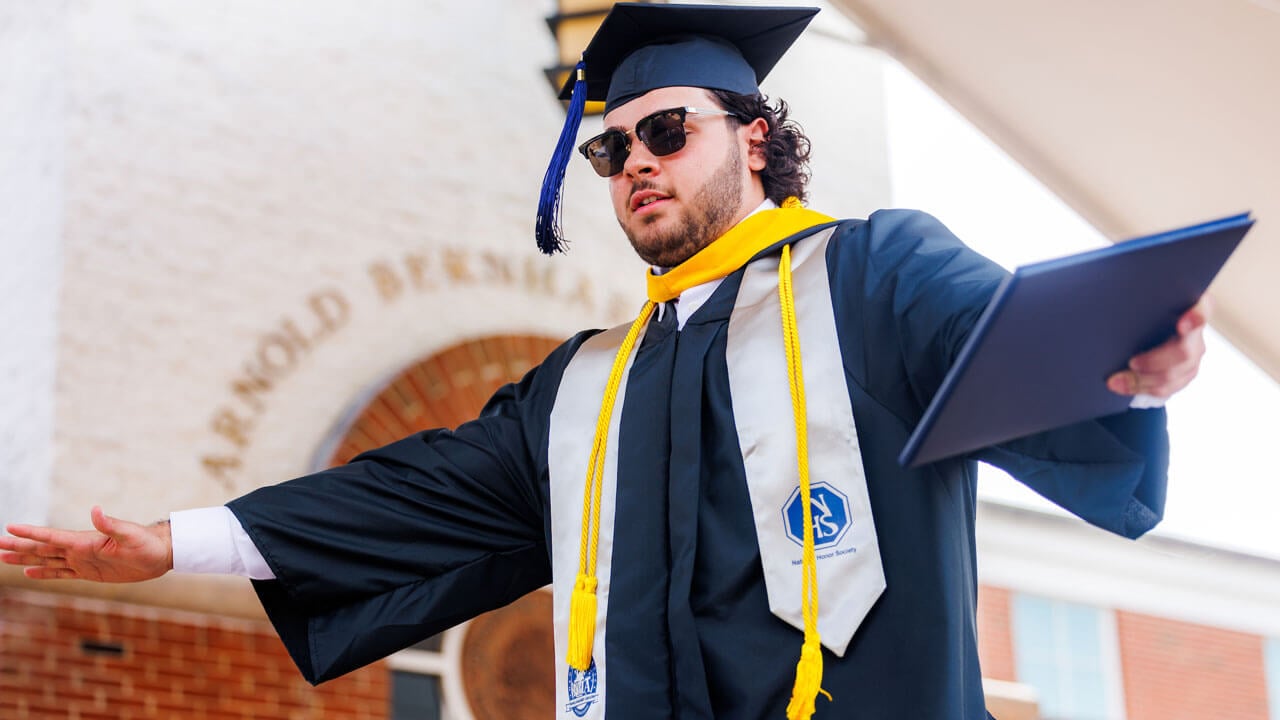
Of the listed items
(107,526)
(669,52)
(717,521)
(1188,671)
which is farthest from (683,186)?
(1188,671)

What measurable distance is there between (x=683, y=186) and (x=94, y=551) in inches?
40.9

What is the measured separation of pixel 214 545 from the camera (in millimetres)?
2355

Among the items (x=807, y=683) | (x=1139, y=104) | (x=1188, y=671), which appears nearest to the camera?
(x=807, y=683)

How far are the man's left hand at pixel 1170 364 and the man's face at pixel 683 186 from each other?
84 cm

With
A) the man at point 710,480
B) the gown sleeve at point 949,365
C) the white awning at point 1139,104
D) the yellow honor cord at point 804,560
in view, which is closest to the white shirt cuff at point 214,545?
the man at point 710,480

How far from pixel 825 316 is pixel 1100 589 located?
953cm

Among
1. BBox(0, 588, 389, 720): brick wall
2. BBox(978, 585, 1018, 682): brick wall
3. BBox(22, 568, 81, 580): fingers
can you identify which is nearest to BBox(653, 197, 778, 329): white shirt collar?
BBox(22, 568, 81, 580): fingers

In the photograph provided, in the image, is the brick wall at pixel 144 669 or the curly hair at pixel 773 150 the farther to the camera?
the brick wall at pixel 144 669

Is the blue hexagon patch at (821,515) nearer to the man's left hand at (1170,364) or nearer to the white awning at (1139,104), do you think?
the man's left hand at (1170,364)

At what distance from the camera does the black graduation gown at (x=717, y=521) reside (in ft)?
6.17

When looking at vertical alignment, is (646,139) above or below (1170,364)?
above

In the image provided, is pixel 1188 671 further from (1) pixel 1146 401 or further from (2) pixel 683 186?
(1) pixel 1146 401

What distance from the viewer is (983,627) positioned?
10.3 metres

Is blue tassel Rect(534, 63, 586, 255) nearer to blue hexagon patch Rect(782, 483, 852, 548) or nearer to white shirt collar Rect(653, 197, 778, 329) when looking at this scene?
white shirt collar Rect(653, 197, 778, 329)
